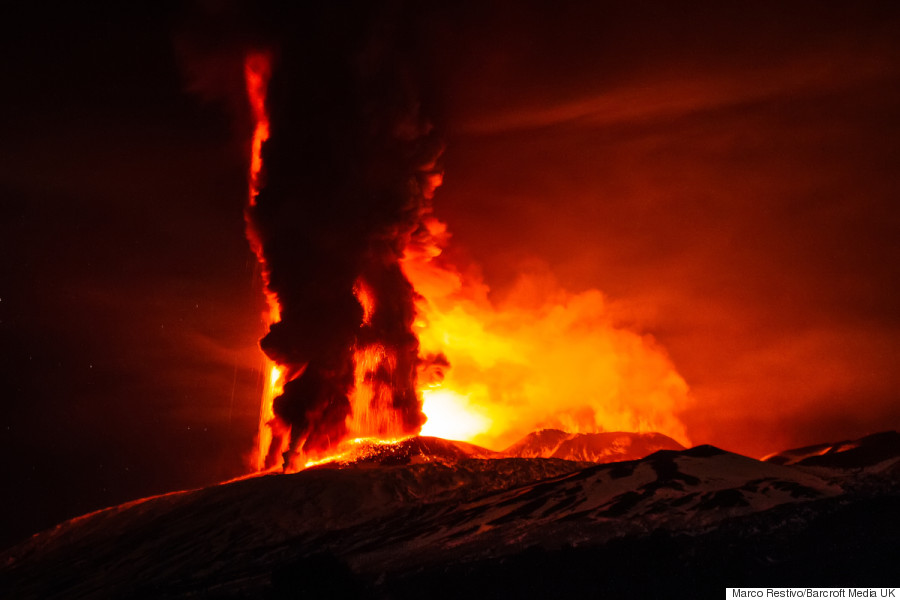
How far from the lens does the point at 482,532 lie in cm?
6850

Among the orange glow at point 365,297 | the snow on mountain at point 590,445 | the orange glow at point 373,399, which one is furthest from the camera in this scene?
the snow on mountain at point 590,445

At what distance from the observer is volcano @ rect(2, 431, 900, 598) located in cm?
5616

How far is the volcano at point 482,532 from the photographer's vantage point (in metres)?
56.2

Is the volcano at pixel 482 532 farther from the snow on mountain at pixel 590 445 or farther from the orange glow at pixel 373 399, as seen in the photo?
the snow on mountain at pixel 590 445

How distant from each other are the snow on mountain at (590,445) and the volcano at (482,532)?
2784 inches

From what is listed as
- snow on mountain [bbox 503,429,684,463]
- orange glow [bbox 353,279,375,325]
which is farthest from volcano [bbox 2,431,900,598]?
snow on mountain [bbox 503,429,684,463]

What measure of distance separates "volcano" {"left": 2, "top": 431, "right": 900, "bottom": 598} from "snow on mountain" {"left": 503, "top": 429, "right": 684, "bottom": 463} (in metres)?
70.7

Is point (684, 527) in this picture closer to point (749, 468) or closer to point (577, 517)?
point (577, 517)

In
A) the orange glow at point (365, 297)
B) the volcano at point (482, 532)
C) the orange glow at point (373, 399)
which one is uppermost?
the orange glow at point (365, 297)

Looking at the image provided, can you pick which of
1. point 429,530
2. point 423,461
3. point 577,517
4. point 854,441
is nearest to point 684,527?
point 577,517

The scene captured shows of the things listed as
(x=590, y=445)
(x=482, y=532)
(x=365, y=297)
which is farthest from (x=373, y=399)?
(x=590, y=445)

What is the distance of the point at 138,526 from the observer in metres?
92.6

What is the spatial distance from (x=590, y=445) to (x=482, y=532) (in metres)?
121

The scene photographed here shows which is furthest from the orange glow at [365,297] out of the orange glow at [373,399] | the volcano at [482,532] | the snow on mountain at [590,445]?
the snow on mountain at [590,445]
